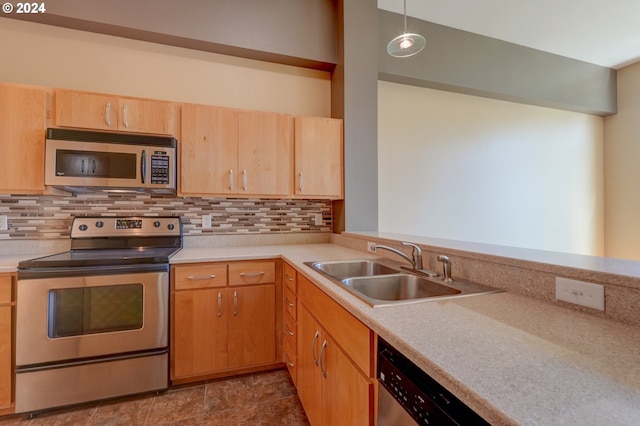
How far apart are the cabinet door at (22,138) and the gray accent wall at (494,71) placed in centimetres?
273

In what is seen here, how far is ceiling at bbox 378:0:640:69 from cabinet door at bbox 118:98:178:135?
7.20 ft

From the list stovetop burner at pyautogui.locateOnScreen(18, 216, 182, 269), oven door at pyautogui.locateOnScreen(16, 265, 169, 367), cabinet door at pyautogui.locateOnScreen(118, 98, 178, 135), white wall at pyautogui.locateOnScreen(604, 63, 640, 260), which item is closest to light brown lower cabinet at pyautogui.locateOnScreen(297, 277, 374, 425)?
oven door at pyautogui.locateOnScreen(16, 265, 169, 367)

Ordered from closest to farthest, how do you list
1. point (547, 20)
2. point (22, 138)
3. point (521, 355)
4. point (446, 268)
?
point (521, 355) → point (446, 268) → point (22, 138) → point (547, 20)

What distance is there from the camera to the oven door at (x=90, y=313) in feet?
5.28

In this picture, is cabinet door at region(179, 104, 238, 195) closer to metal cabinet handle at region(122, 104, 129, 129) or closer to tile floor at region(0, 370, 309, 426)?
metal cabinet handle at region(122, 104, 129, 129)

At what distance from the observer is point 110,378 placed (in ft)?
5.64

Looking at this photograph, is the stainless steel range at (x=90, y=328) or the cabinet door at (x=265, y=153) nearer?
the stainless steel range at (x=90, y=328)

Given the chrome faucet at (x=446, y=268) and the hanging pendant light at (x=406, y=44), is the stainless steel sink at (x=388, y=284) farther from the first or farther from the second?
the hanging pendant light at (x=406, y=44)

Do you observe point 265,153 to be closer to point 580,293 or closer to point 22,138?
point 22,138

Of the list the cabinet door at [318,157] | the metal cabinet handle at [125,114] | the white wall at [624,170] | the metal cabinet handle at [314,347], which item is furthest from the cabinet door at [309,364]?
the white wall at [624,170]

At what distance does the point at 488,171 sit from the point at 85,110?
3.98 metres

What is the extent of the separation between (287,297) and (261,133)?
4.33ft

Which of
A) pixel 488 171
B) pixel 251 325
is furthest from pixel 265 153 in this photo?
pixel 488 171

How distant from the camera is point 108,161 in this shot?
6.30 ft
